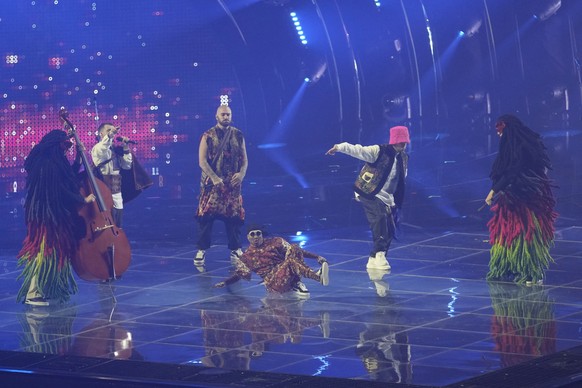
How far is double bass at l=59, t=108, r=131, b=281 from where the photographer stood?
1170 centimetres

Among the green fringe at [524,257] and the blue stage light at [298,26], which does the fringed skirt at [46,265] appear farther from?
the blue stage light at [298,26]

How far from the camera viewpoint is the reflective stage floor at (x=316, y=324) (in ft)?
29.8

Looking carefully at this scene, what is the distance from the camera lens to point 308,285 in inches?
482

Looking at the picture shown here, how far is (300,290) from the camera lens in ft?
38.6

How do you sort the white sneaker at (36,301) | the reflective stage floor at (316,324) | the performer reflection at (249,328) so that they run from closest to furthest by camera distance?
the reflective stage floor at (316,324)
the performer reflection at (249,328)
the white sneaker at (36,301)

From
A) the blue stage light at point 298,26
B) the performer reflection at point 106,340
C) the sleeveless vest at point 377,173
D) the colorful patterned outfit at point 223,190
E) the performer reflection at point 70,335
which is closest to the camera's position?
the performer reflection at point 106,340

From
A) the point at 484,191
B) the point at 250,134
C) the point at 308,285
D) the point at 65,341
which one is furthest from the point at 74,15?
the point at 65,341

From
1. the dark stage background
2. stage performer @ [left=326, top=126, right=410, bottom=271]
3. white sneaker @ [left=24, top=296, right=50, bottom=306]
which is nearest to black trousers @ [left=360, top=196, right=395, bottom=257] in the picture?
stage performer @ [left=326, top=126, right=410, bottom=271]

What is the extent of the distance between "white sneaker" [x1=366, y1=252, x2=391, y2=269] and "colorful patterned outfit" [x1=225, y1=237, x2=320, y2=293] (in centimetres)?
121

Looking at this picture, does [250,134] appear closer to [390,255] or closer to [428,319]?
[390,255]

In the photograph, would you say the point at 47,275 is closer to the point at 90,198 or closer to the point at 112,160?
the point at 90,198

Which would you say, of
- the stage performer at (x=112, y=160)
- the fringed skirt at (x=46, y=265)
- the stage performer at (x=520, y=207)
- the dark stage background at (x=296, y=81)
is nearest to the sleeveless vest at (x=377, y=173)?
the stage performer at (x=520, y=207)

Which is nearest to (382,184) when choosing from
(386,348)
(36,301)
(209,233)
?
(209,233)

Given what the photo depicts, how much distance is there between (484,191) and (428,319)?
914 cm
